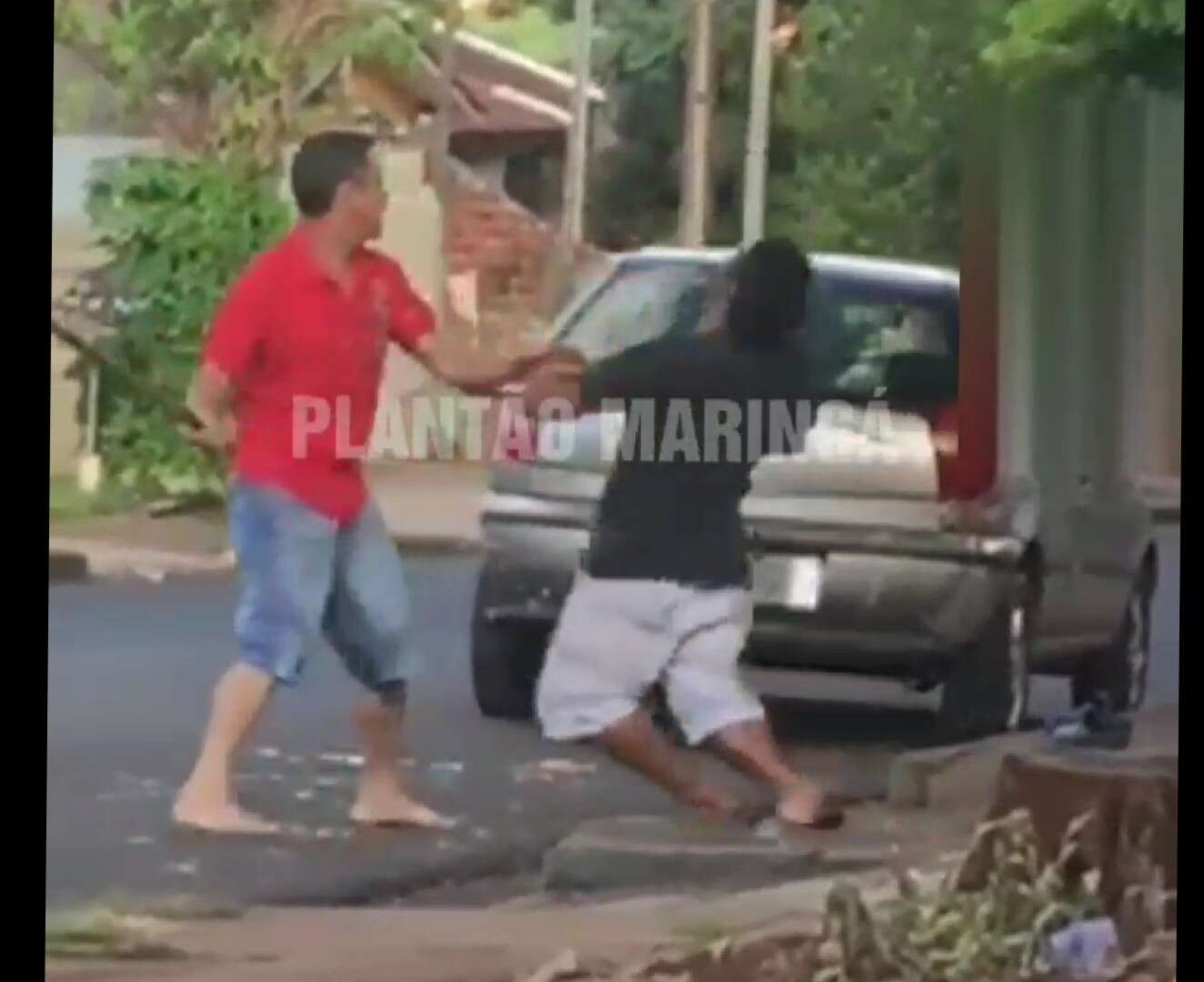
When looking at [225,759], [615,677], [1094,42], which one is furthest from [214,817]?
[1094,42]

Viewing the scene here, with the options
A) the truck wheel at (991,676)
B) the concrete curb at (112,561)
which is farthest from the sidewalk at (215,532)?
the truck wheel at (991,676)

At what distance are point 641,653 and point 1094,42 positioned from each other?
1.08 meters

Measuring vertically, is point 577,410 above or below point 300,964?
above

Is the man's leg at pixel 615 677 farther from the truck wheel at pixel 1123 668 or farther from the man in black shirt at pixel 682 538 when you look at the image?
the truck wheel at pixel 1123 668

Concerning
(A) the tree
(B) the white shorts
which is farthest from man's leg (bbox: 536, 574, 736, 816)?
(A) the tree

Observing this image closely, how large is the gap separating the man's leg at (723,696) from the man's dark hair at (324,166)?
2.42 ft

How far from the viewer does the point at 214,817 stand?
2.82 metres

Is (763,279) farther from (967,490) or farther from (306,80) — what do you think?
(306,80)

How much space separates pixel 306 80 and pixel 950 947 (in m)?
1.49

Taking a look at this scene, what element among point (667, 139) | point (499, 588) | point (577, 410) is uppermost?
point (667, 139)

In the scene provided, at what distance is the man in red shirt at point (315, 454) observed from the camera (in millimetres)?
2816

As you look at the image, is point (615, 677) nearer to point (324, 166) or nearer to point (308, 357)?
point (308, 357)

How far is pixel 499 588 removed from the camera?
9.41 ft

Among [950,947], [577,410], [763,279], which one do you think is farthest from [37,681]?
[950,947]
